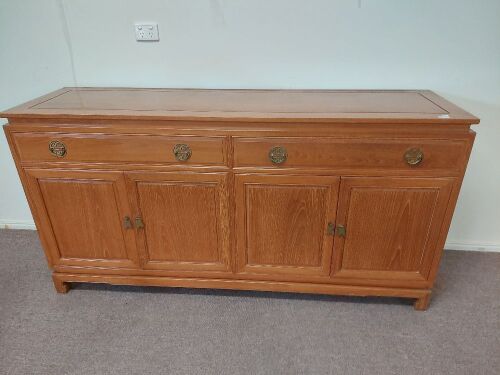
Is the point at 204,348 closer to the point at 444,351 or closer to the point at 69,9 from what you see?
the point at 444,351

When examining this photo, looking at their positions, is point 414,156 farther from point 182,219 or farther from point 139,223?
point 139,223

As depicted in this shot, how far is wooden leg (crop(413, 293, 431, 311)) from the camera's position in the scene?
153 cm

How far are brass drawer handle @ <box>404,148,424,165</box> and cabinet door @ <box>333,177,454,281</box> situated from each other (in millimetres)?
72

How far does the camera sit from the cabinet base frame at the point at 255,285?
1.52 metres

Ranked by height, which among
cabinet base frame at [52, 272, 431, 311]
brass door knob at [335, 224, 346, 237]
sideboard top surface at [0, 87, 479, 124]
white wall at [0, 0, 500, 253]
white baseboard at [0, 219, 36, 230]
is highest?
white wall at [0, 0, 500, 253]

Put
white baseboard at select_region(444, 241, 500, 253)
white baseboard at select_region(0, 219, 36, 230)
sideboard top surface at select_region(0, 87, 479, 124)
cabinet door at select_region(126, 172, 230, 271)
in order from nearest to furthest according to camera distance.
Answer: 1. sideboard top surface at select_region(0, 87, 479, 124)
2. cabinet door at select_region(126, 172, 230, 271)
3. white baseboard at select_region(444, 241, 500, 253)
4. white baseboard at select_region(0, 219, 36, 230)

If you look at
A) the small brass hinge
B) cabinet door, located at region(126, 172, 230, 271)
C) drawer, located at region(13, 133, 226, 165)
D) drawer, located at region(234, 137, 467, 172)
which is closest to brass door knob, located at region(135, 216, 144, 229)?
cabinet door, located at region(126, 172, 230, 271)

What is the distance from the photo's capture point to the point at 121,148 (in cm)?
133

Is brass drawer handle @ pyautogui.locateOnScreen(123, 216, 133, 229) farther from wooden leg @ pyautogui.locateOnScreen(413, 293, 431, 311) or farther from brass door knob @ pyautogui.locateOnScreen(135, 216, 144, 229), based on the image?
wooden leg @ pyautogui.locateOnScreen(413, 293, 431, 311)

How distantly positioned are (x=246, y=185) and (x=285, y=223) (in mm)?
226

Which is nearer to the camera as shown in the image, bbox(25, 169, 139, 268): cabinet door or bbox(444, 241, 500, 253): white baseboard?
bbox(25, 169, 139, 268): cabinet door

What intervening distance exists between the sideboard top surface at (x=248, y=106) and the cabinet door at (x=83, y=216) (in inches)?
9.6

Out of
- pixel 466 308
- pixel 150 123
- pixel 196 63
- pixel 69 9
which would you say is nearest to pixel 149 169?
pixel 150 123

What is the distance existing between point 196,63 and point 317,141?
0.75 m
